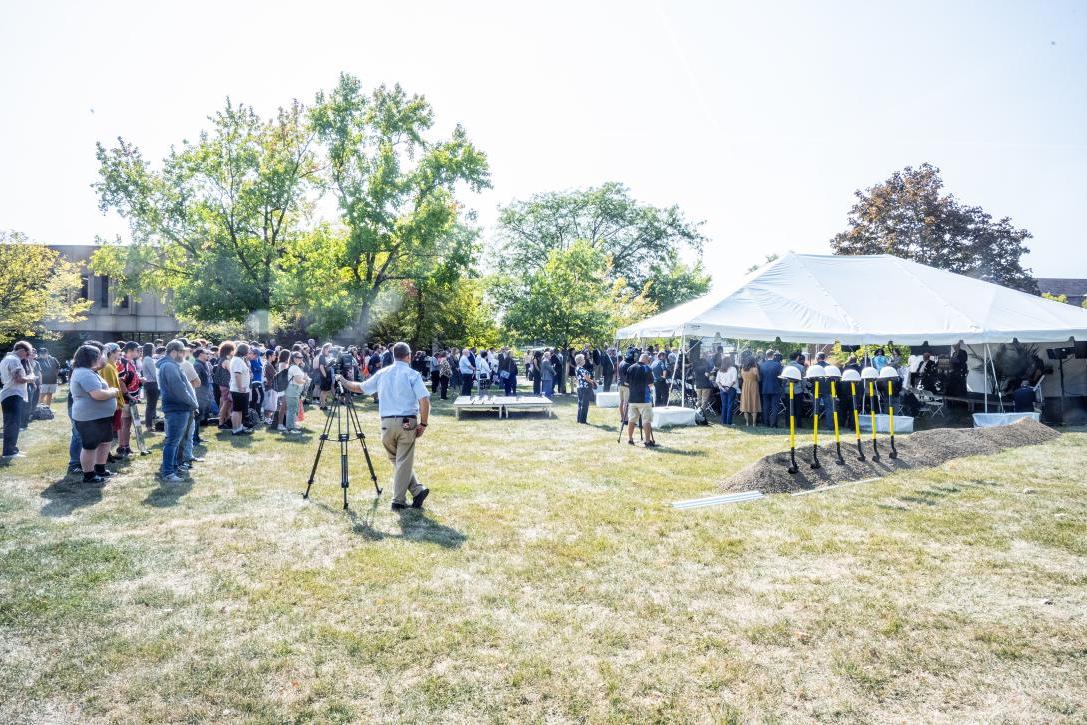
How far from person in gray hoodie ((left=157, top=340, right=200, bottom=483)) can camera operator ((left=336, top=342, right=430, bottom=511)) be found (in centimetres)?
274

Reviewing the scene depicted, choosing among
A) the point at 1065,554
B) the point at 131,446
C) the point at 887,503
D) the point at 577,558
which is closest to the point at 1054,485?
the point at 887,503

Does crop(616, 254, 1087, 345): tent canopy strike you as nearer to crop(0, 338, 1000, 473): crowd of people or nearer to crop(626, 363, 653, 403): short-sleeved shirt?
crop(0, 338, 1000, 473): crowd of people

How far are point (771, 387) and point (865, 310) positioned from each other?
392cm

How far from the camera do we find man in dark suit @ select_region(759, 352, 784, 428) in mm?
14711

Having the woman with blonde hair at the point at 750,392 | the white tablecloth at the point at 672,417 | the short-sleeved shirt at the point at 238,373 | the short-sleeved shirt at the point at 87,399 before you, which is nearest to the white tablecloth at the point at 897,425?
the woman with blonde hair at the point at 750,392

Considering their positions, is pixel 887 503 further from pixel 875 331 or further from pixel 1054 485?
pixel 875 331

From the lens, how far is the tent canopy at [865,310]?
1511 cm

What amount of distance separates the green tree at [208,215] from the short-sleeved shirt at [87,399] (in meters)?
20.8

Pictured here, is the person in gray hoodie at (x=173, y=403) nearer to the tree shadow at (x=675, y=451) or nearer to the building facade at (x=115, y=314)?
the tree shadow at (x=675, y=451)

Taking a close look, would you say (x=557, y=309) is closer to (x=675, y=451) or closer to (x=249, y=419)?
(x=249, y=419)

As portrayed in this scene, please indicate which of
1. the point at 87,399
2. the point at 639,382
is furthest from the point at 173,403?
the point at 639,382

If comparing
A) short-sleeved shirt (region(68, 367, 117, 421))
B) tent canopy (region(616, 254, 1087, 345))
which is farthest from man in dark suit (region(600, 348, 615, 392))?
short-sleeved shirt (region(68, 367, 117, 421))

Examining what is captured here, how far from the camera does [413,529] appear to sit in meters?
6.27

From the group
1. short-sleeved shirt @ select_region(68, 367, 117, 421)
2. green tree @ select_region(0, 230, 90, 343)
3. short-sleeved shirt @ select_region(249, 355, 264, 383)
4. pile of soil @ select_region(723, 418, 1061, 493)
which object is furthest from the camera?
green tree @ select_region(0, 230, 90, 343)
